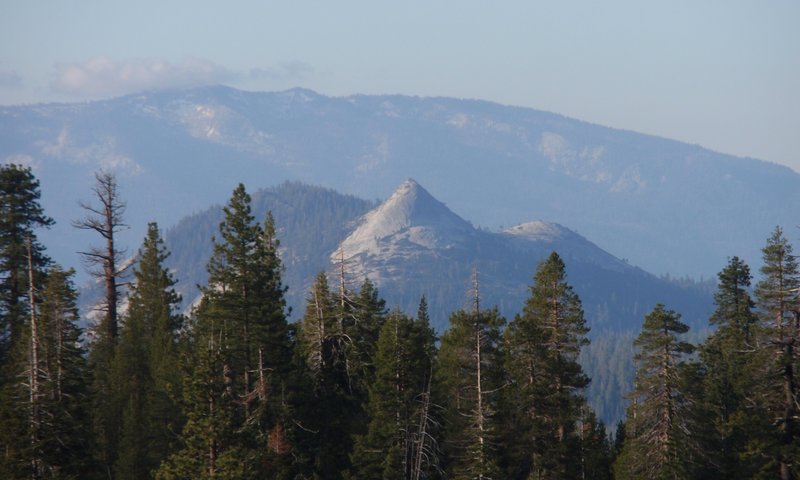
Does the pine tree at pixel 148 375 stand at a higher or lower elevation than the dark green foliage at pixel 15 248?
lower

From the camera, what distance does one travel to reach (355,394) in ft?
212

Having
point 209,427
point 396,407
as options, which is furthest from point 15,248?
point 396,407

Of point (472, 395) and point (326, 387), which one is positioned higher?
point (326, 387)

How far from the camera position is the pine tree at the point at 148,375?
61906 mm

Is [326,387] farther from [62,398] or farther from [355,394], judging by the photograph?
[62,398]

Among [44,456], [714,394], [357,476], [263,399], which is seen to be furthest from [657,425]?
[44,456]

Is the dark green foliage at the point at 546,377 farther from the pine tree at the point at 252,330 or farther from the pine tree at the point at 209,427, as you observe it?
the pine tree at the point at 209,427

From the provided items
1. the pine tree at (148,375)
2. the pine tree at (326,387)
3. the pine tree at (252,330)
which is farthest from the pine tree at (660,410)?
the pine tree at (148,375)

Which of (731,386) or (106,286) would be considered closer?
(106,286)

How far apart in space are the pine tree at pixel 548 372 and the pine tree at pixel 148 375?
17537 millimetres

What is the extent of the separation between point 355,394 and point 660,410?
54.6 feet

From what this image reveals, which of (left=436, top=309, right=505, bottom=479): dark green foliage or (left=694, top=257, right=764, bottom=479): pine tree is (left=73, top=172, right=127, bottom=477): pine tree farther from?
(left=694, top=257, right=764, bottom=479): pine tree

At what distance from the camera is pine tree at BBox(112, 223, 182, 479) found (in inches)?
2437

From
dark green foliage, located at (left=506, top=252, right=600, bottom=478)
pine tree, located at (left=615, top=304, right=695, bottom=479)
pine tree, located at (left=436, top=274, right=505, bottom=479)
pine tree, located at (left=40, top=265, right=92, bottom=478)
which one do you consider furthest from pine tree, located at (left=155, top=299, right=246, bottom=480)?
pine tree, located at (left=615, top=304, right=695, bottom=479)
